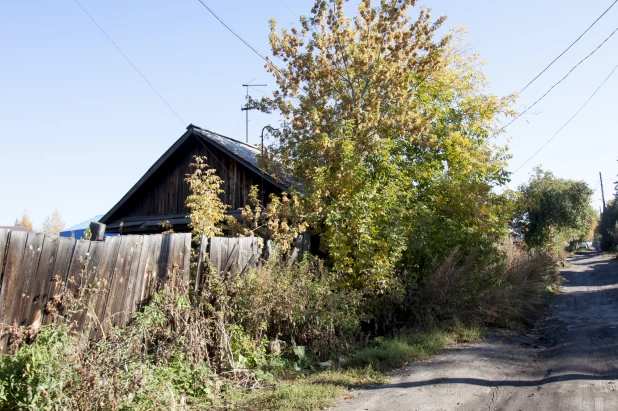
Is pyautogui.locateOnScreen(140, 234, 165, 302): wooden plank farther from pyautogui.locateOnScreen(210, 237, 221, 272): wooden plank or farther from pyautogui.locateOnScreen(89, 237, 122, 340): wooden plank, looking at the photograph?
pyautogui.locateOnScreen(210, 237, 221, 272): wooden plank

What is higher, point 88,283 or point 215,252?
point 215,252

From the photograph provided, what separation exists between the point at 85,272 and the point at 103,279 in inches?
9.9

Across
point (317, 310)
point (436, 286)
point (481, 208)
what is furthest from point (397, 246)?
point (481, 208)

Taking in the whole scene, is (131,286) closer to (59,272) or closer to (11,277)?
(59,272)

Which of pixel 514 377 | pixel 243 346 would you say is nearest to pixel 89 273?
pixel 243 346

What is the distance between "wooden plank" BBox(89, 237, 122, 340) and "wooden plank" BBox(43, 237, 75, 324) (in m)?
0.43

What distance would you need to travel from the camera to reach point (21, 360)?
525cm

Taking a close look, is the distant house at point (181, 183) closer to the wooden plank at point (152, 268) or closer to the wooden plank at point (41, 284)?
the wooden plank at point (152, 268)

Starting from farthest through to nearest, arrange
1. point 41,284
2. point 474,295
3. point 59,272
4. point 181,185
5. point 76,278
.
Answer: point 181,185, point 474,295, point 76,278, point 59,272, point 41,284

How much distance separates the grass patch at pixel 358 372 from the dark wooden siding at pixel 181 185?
643 centimetres

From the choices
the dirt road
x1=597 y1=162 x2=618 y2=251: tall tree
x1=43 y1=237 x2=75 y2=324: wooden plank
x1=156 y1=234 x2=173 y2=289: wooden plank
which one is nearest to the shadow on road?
the dirt road

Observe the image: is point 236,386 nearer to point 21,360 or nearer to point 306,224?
point 21,360

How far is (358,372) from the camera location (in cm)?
737

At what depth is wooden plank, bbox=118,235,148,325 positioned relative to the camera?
7.02 metres
